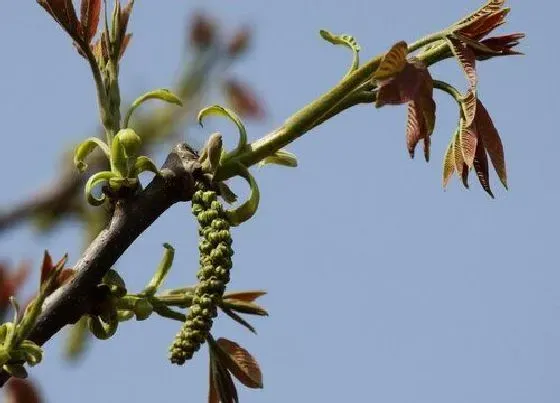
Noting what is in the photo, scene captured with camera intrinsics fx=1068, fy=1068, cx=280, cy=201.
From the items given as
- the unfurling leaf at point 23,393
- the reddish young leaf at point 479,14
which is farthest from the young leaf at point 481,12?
the unfurling leaf at point 23,393

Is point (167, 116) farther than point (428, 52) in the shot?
No

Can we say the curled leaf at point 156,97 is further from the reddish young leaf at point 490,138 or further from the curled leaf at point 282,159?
the reddish young leaf at point 490,138

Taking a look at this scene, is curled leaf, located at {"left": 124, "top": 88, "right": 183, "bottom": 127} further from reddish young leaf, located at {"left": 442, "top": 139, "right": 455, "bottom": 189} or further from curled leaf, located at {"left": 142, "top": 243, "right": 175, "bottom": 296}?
reddish young leaf, located at {"left": 442, "top": 139, "right": 455, "bottom": 189}

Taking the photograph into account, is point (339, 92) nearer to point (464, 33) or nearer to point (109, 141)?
point (464, 33)

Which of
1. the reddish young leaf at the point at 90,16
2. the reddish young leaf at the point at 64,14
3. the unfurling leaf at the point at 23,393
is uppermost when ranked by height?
the reddish young leaf at the point at 90,16

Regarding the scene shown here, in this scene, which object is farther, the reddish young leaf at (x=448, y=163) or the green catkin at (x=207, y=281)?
the reddish young leaf at (x=448, y=163)

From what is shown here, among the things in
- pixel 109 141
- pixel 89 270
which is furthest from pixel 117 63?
pixel 89 270

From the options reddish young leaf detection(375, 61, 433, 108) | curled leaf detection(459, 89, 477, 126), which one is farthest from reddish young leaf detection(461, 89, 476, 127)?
reddish young leaf detection(375, 61, 433, 108)
